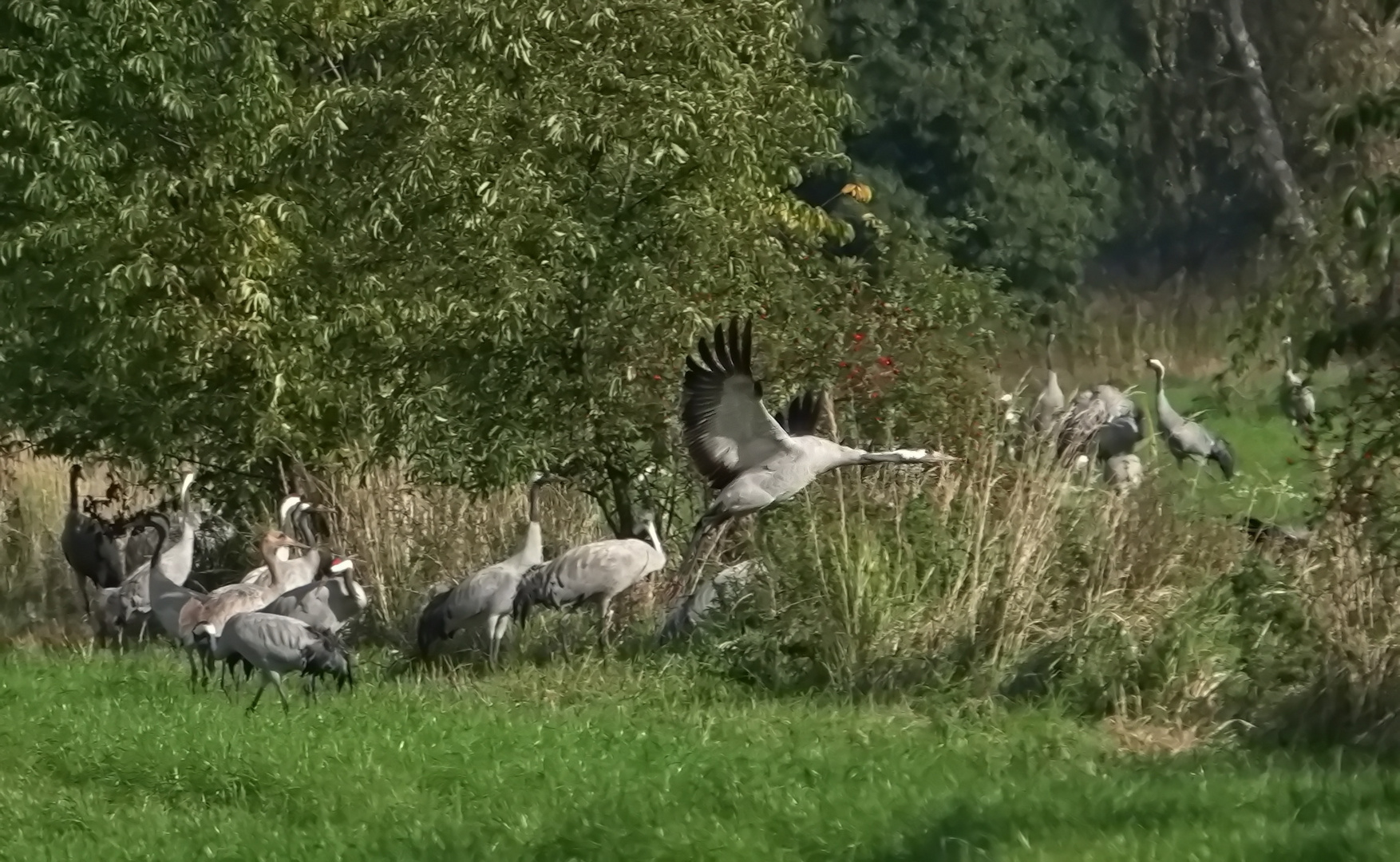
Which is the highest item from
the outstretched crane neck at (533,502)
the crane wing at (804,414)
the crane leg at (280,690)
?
the crane wing at (804,414)

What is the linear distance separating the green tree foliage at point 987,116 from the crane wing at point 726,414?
24.6m

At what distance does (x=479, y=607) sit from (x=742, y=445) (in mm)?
1796

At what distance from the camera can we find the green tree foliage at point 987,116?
38.8 m

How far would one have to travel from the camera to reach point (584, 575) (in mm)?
13367

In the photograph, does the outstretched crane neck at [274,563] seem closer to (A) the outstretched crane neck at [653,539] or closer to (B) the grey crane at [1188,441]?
(A) the outstretched crane neck at [653,539]

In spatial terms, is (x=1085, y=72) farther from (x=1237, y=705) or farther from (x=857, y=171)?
(x=1237, y=705)

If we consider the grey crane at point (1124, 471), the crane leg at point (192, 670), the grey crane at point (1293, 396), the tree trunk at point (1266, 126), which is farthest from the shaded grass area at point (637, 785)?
the tree trunk at point (1266, 126)

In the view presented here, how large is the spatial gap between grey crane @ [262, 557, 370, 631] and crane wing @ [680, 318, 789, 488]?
219 centimetres

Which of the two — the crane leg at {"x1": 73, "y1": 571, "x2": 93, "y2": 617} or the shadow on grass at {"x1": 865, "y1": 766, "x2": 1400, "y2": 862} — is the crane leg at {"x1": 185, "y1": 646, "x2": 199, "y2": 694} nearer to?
the crane leg at {"x1": 73, "y1": 571, "x2": 93, "y2": 617}

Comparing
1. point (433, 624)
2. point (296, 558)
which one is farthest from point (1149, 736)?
point (296, 558)

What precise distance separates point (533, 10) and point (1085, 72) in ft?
96.3

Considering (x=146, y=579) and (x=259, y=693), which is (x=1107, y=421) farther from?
(x=146, y=579)

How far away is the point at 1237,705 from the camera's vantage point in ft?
35.7

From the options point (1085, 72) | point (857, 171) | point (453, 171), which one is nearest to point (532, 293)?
point (453, 171)
